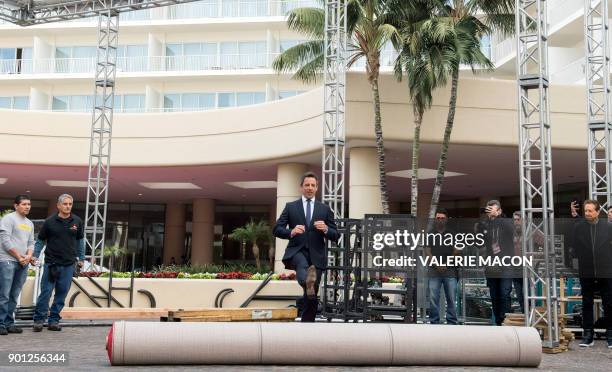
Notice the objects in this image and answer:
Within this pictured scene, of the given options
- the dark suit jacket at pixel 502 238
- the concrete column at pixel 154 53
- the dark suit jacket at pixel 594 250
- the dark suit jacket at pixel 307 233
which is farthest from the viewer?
the concrete column at pixel 154 53

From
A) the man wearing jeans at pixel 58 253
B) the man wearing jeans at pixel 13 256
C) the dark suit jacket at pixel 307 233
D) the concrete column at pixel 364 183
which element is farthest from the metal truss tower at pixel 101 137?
the dark suit jacket at pixel 307 233

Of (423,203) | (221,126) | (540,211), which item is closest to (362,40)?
(221,126)

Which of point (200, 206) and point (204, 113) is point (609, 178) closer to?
point (204, 113)

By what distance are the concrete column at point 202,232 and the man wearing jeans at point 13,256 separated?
1007 inches

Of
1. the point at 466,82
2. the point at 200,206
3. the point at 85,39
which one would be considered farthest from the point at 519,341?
the point at 85,39

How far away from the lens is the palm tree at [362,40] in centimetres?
1816

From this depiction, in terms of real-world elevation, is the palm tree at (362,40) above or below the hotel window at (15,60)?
below

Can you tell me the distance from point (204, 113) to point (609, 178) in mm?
13661

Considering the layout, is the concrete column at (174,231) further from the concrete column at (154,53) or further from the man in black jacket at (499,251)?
the man in black jacket at (499,251)

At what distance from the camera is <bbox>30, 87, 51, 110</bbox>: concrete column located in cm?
3959

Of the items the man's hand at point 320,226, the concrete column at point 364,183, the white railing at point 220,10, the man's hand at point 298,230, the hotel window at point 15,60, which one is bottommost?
the man's hand at point 298,230

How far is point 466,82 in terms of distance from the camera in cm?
1902

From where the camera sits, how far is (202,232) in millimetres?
35469

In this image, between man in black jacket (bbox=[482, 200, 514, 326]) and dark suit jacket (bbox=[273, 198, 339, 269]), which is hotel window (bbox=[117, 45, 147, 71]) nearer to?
man in black jacket (bbox=[482, 200, 514, 326])
